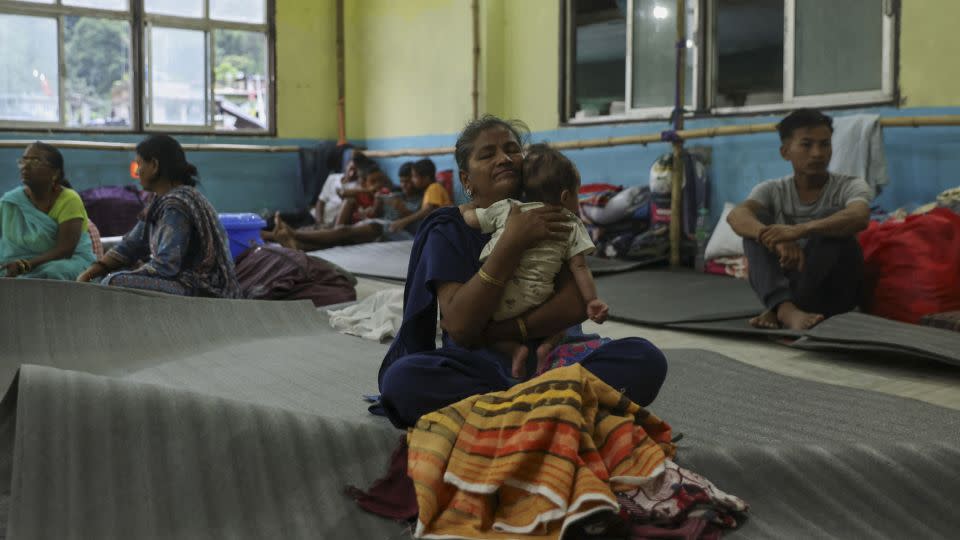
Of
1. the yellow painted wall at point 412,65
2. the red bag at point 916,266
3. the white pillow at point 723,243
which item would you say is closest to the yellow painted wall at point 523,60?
the yellow painted wall at point 412,65

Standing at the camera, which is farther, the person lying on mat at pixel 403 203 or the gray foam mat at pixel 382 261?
the person lying on mat at pixel 403 203

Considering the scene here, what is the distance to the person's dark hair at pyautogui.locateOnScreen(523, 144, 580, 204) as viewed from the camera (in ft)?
6.91

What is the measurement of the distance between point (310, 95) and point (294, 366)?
691 cm

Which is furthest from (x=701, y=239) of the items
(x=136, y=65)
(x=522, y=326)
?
(x=136, y=65)

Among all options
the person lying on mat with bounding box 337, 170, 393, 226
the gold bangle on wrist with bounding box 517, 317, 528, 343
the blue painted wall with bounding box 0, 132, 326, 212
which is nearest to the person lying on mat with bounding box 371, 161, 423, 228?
the person lying on mat with bounding box 337, 170, 393, 226

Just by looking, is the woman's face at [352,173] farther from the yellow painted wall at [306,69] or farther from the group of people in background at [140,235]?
the group of people in background at [140,235]

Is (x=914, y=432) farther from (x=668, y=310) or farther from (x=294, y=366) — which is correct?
(x=668, y=310)

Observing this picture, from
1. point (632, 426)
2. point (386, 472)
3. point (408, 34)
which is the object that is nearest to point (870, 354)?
point (632, 426)

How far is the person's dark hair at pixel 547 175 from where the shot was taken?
211 cm

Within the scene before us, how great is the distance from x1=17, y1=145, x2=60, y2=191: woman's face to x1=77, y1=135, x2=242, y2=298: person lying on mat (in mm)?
597

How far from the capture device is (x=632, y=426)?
6.07 feet

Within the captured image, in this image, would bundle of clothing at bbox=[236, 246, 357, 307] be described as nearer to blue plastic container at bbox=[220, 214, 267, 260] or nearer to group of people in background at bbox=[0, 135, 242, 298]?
blue plastic container at bbox=[220, 214, 267, 260]

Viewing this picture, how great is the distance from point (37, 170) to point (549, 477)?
3.35 m

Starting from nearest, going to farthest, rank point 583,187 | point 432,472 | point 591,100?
point 432,472, point 583,187, point 591,100
